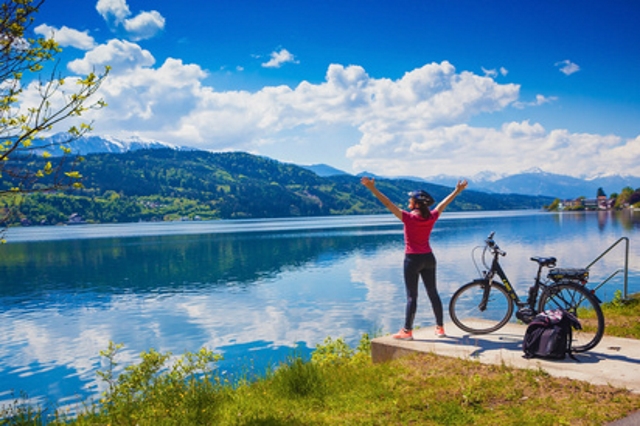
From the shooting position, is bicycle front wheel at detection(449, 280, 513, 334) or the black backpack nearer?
the black backpack

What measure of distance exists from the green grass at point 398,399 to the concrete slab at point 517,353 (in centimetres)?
31

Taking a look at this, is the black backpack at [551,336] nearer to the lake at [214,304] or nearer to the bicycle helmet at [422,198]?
the bicycle helmet at [422,198]

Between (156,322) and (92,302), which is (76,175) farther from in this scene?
(92,302)

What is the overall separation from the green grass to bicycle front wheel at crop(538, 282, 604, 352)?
175cm

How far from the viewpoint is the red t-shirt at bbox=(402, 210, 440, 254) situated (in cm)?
955

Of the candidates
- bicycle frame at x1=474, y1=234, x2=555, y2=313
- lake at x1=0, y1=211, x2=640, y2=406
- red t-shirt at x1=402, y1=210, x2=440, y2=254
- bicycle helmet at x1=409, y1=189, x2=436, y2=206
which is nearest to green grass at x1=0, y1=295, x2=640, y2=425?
red t-shirt at x1=402, y1=210, x2=440, y2=254

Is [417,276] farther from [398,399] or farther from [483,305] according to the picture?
[398,399]

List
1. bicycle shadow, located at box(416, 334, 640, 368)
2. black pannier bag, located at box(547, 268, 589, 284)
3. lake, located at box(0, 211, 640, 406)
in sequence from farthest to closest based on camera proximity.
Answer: lake, located at box(0, 211, 640, 406), black pannier bag, located at box(547, 268, 589, 284), bicycle shadow, located at box(416, 334, 640, 368)

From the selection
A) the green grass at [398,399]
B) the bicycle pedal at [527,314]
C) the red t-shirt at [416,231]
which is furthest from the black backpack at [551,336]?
the red t-shirt at [416,231]

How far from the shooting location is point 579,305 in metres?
9.05

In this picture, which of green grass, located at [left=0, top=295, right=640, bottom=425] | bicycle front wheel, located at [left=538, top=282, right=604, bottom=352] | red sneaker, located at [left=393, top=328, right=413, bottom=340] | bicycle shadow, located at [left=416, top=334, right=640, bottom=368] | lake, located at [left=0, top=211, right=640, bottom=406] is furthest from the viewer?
lake, located at [left=0, top=211, right=640, bottom=406]

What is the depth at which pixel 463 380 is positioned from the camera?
750 centimetres

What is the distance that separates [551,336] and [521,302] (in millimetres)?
1764

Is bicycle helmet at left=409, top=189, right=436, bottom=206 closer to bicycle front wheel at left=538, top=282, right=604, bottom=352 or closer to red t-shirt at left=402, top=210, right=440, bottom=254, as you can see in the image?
red t-shirt at left=402, top=210, right=440, bottom=254
